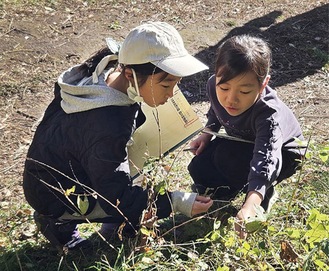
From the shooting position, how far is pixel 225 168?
10.2 ft

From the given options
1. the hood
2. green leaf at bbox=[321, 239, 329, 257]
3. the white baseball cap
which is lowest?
green leaf at bbox=[321, 239, 329, 257]

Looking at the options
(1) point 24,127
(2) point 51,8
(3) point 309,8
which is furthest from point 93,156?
(3) point 309,8

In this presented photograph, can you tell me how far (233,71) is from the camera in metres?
2.55

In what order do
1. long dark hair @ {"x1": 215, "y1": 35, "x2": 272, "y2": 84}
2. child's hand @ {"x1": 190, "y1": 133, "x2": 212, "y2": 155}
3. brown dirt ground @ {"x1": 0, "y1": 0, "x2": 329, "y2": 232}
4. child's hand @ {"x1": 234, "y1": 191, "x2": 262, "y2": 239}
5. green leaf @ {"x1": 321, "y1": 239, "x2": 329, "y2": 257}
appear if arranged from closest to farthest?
green leaf @ {"x1": 321, "y1": 239, "x2": 329, "y2": 257}
child's hand @ {"x1": 234, "y1": 191, "x2": 262, "y2": 239}
long dark hair @ {"x1": 215, "y1": 35, "x2": 272, "y2": 84}
child's hand @ {"x1": 190, "y1": 133, "x2": 212, "y2": 155}
brown dirt ground @ {"x1": 0, "y1": 0, "x2": 329, "y2": 232}

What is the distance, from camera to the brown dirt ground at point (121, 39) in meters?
4.23

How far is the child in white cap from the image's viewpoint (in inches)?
94.1

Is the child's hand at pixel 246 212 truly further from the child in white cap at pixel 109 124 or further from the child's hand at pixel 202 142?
the child's hand at pixel 202 142

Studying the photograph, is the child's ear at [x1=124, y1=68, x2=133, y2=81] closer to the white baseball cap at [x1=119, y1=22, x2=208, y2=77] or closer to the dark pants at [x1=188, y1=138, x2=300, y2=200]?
the white baseball cap at [x1=119, y1=22, x2=208, y2=77]

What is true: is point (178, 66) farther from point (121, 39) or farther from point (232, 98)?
point (121, 39)

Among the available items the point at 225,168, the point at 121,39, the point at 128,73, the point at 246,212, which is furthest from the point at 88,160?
the point at 121,39

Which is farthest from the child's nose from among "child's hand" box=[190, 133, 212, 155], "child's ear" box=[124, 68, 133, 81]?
"child's hand" box=[190, 133, 212, 155]

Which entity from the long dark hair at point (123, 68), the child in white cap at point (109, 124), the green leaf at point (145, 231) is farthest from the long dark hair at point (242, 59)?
the green leaf at point (145, 231)

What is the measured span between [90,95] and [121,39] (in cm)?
312

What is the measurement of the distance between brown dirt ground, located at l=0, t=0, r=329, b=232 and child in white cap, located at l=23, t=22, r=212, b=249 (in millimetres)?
845
